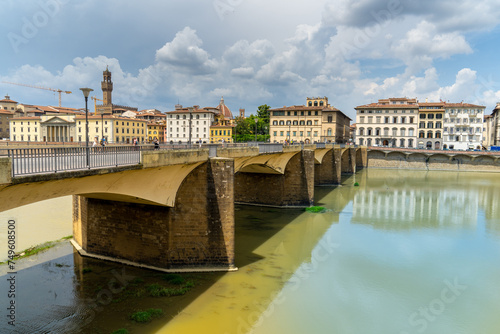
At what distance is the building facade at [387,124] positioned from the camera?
237 ft

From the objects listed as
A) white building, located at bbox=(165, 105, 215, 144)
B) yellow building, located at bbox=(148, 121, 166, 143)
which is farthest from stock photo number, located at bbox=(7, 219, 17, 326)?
yellow building, located at bbox=(148, 121, 166, 143)

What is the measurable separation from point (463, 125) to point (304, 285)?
7555 cm

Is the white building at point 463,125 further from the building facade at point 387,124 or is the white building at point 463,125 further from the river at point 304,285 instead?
the river at point 304,285

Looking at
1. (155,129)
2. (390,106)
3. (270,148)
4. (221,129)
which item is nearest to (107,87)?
(155,129)

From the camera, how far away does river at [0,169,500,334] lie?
10.5 metres

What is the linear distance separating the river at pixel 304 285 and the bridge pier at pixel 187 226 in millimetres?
750

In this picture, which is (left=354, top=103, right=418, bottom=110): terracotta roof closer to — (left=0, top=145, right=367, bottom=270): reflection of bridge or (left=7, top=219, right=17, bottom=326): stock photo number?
(left=0, top=145, right=367, bottom=270): reflection of bridge

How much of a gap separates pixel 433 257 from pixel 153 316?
12.8m

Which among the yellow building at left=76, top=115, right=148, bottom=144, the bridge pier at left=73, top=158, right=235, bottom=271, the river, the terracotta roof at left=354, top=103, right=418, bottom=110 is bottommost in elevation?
the river

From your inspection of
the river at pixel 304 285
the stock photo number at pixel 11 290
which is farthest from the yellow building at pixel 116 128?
the stock photo number at pixel 11 290

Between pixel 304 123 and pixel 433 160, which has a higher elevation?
pixel 304 123

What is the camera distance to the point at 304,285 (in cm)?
1311

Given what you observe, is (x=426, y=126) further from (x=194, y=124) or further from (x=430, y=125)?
(x=194, y=124)

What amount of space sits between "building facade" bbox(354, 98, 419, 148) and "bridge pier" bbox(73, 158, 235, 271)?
2565 inches
